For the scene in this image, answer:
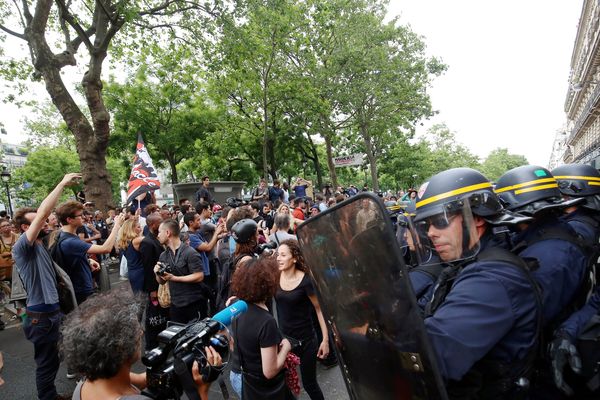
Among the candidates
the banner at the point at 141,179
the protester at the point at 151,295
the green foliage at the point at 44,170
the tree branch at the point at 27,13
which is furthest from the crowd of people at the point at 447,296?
the green foliage at the point at 44,170

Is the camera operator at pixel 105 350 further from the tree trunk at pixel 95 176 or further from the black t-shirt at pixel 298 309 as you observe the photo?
the tree trunk at pixel 95 176

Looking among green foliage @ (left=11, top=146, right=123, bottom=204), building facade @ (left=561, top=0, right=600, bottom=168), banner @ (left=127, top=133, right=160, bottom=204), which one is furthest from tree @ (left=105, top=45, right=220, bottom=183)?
building facade @ (left=561, top=0, right=600, bottom=168)

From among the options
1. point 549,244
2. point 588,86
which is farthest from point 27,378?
point 588,86

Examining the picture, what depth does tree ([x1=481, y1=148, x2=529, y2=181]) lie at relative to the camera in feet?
299

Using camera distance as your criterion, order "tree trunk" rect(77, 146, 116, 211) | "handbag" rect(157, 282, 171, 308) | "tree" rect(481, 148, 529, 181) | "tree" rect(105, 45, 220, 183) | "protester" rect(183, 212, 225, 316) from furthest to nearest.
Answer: "tree" rect(481, 148, 529, 181)
"tree" rect(105, 45, 220, 183)
"tree trunk" rect(77, 146, 116, 211)
"protester" rect(183, 212, 225, 316)
"handbag" rect(157, 282, 171, 308)

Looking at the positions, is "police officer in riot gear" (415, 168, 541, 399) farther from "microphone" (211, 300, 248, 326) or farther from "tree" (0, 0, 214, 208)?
"tree" (0, 0, 214, 208)

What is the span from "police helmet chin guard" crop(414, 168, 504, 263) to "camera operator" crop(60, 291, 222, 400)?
1118mm

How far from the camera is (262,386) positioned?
2.39 m

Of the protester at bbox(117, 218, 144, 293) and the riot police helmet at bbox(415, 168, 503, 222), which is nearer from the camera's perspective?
the riot police helmet at bbox(415, 168, 503, 222)

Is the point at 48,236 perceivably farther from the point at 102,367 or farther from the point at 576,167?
the point at 576,167

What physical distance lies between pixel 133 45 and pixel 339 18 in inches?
397

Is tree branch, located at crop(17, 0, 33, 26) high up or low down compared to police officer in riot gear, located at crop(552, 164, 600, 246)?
up

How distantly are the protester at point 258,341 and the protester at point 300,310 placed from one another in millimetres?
535

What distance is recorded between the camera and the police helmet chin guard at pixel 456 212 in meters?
1.52
